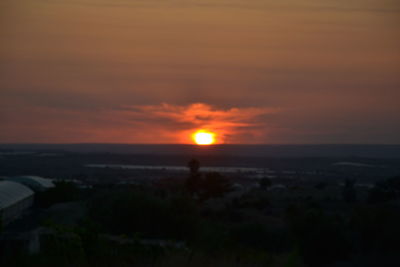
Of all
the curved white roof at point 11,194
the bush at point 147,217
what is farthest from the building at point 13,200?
the bush at point 147,217

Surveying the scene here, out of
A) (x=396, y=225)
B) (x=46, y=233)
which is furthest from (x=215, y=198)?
(x=46, y=233)

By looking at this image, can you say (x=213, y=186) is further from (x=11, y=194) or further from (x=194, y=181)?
(x=11, y=194)

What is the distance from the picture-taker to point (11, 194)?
1618 inches

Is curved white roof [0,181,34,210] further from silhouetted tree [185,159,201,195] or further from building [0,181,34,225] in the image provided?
silhouetted tree [185,159,201,195]

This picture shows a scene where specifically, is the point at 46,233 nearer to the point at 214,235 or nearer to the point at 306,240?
the point at 214,235

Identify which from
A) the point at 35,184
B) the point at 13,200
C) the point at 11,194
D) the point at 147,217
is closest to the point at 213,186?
the point at 35,184

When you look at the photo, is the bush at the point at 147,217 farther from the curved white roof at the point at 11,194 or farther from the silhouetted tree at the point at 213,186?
the silhouetted tree at the point at 213,186

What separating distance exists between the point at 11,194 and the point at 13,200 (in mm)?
2116

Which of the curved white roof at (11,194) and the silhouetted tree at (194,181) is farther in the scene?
the silhouetted tree at (194,181)

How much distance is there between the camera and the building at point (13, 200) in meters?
35.6

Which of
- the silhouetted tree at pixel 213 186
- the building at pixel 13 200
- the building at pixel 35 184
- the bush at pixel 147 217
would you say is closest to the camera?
the bush at pixel 147 217

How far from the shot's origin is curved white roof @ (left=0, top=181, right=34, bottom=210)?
37.3 metres

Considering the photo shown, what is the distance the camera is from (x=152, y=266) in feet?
41.1

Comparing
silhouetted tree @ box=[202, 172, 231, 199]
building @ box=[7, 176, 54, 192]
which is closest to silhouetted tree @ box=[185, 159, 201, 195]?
silhouetted tree @ box=[202, 172, 231, 199]
